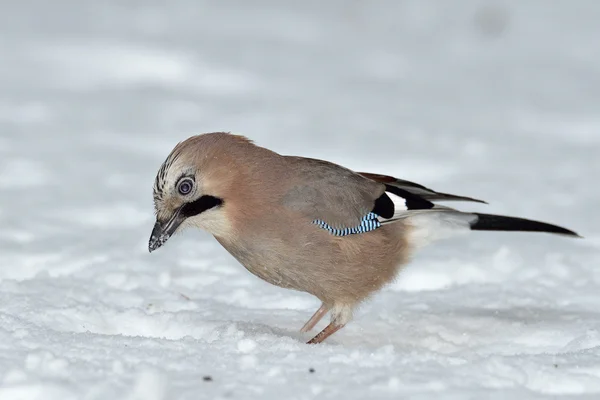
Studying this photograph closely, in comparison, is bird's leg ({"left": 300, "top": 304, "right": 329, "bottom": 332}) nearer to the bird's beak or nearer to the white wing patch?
the white wing patch

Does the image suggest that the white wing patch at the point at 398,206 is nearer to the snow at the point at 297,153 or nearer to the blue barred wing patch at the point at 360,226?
the blue barred wing patch at the point at 360,226

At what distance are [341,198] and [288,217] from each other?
0.39m

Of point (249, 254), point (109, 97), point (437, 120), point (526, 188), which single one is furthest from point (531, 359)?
point (109, 97)

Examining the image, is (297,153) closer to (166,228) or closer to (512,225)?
(512,225)

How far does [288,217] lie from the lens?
5047mm

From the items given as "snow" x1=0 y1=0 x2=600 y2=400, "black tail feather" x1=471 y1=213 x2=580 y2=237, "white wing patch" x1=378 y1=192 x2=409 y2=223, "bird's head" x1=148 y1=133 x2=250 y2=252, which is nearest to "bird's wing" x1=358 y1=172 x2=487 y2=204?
"white wing patch" x1=378 y1=192 x2=409 y2=223

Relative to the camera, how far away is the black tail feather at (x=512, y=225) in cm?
578

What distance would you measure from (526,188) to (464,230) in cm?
239

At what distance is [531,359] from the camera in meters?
4.22

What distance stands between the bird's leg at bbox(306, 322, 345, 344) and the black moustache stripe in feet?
2.73

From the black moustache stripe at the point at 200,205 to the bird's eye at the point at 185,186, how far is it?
0.06m

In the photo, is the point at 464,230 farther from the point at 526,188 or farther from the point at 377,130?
the point at 377,130

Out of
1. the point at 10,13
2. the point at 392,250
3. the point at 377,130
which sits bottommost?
the point at 392,250

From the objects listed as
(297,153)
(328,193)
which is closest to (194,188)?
(328,193)
